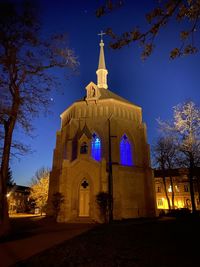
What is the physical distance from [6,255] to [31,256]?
1.01 metres

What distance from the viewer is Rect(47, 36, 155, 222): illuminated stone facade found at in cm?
2206

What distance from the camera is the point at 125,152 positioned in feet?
91.2

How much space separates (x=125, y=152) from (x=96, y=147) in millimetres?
3964

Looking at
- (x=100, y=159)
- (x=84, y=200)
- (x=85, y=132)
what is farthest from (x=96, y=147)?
(x=84, y=200)

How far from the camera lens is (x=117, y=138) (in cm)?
2669

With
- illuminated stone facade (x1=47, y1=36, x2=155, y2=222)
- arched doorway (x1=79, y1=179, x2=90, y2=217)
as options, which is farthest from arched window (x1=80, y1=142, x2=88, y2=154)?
arched doorway (x1=79, y1=179, x2=90, y2=217)

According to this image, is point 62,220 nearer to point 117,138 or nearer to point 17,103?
point 117,138

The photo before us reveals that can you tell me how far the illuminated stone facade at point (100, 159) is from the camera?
22062mm

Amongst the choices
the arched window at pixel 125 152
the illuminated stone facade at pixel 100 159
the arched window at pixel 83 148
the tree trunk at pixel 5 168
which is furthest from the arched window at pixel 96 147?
the tree trunk at pixel 5 168

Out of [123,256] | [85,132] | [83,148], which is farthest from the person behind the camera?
[85,132]

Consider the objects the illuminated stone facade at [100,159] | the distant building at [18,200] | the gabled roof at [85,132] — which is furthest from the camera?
the distant building at [18,200]

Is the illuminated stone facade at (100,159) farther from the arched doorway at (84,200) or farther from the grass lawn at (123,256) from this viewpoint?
the grass lawn at (123,256)

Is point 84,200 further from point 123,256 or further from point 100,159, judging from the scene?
point 123,256


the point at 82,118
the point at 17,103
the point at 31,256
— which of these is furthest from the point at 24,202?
the point at 31,256
